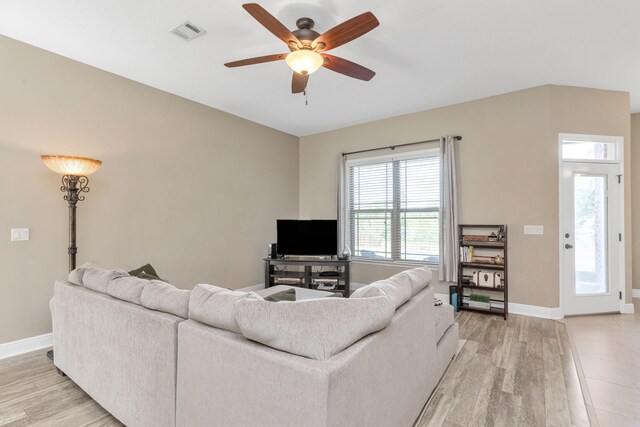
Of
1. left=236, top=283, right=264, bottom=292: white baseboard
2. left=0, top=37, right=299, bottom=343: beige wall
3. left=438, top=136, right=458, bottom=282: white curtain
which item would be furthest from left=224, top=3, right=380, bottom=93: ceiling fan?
left=236, top=283, right=264, bottom=292: white baseboard

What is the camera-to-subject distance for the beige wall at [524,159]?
394 centimetres

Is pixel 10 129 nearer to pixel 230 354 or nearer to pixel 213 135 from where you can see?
pixel 213 135

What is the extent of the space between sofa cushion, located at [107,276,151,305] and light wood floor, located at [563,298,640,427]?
289 centimetres

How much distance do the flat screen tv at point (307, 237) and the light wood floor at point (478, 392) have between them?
2.54 m

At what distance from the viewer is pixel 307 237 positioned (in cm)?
518

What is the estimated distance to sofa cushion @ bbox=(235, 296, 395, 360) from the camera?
1.22 m

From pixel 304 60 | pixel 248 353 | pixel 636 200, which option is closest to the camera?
pixel 248 353

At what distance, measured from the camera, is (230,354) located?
4.44ft

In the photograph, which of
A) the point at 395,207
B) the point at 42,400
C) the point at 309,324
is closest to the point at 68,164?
the point at 42,400

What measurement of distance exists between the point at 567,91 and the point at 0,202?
6.24m

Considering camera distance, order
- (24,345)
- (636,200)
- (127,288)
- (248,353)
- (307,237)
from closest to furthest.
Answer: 1. (248,353)
2. (127,288)
3. (24,345)
4. (636,200)
5. (307,237)

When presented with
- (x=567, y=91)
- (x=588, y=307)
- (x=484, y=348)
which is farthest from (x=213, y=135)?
(x=588, y=307)

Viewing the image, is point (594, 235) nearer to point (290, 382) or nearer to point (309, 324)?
point (309, 324)

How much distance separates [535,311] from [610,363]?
4.06 feet
